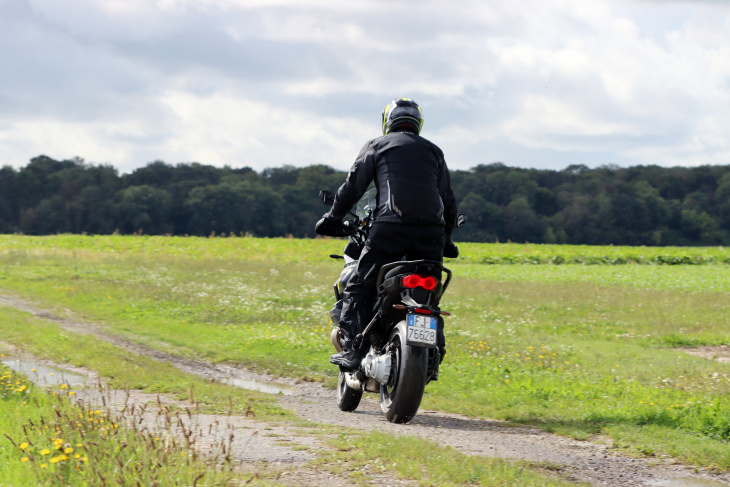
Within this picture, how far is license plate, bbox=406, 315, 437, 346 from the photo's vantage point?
614 cm

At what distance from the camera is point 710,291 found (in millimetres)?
26156

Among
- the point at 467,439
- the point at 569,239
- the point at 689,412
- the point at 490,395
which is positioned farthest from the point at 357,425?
the point at 569,239

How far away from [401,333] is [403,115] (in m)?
2.12

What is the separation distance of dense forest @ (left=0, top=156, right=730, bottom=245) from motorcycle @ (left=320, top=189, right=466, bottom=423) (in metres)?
60.9

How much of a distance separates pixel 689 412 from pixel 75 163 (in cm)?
9508

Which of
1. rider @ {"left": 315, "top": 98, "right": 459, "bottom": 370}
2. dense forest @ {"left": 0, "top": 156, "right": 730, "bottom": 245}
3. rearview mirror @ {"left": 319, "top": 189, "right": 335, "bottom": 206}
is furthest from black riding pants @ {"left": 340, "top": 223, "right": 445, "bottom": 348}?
dense forest @ {"left": 0, "top": 156, "right": 730, "bottom": 245}

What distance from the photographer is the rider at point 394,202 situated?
21.7ft

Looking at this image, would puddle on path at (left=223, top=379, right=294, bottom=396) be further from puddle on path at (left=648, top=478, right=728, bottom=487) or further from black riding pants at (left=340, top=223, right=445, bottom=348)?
puddle on path at (left=648, top=478, right=728, bottom=487)

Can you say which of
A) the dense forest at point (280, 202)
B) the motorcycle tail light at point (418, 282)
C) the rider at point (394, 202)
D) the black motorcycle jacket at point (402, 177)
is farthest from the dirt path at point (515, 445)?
the dense forest at point (280, 202)

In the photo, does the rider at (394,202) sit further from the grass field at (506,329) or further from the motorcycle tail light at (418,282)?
the grass field at (506,329)

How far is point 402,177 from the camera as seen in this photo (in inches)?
261

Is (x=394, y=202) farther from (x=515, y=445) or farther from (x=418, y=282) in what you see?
(x=515, y=445)

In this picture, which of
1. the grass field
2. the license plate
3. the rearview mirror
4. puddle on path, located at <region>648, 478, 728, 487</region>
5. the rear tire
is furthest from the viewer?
the grass field

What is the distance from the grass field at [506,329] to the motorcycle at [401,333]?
2.13 meters
